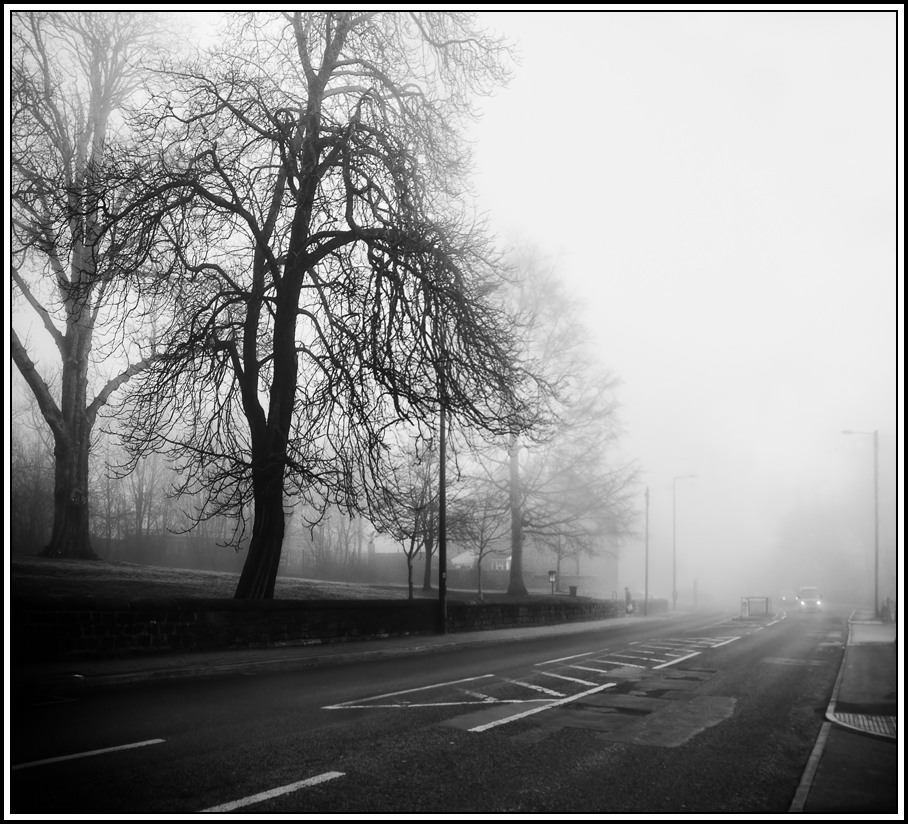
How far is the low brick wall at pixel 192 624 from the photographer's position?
10953 millimetres

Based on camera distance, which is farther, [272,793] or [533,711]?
[533,711]

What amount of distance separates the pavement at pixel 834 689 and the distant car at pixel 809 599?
36.9 meters

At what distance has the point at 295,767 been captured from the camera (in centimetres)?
576

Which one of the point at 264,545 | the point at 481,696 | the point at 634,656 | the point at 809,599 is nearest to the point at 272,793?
the point at 481,696

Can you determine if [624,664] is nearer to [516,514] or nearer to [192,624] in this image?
[192,624]

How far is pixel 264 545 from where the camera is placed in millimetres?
15641

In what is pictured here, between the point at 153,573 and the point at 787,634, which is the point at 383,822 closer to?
the point at 153,573

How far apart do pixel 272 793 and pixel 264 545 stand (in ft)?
36.0

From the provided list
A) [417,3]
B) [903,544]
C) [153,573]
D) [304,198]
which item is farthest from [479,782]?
[153,573]

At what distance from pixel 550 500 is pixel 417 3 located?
19.8m

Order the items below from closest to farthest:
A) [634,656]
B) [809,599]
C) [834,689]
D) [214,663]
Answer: [214,663] → [834,689] → [634,656] → [809,599]

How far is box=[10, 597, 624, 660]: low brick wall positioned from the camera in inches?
431

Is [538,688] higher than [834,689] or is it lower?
higher

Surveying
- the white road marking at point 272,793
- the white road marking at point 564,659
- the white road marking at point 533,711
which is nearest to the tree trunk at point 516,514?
the white road marking at point 564,659
